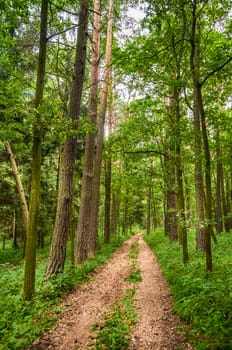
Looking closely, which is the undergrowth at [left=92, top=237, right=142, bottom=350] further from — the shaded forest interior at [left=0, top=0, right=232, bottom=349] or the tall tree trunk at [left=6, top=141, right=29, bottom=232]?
the tall tree trunk at [left=6, top=141, right=29, bottom=232]

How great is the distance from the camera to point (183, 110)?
948 cm

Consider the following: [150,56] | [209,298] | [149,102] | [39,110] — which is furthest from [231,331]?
[149,102]

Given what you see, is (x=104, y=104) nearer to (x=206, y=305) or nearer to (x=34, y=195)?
(x=34, y=195)

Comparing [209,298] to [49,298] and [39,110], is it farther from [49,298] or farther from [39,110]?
[39,110]

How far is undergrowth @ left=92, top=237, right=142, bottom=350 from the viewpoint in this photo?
3732 millimetres

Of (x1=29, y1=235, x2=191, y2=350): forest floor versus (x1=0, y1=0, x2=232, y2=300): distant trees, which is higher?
(x1=0, y1=0, x2=232, y2=300): distant trees

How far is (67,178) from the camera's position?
693 cm

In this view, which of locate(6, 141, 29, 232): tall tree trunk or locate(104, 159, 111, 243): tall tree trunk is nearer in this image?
locate(6, 141, 29, 232): tall tree trunk

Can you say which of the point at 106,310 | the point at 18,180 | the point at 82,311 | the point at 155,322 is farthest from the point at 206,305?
the point at 18,180

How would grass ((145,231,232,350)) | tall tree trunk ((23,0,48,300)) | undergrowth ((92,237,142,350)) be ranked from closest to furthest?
grass ((145,231,232,350)) < undergrowth ((92,237,142,350)) < tall tree trunk ((23,0,48,300))

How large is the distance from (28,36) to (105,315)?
8682mm

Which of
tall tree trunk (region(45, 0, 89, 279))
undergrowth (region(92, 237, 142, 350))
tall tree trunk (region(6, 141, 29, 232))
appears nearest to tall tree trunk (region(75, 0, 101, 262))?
tall tree trunk (region(45, 0, 89, 279))

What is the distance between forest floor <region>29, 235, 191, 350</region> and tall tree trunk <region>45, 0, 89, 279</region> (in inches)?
38.4

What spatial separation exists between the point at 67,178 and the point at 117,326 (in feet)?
12.9
